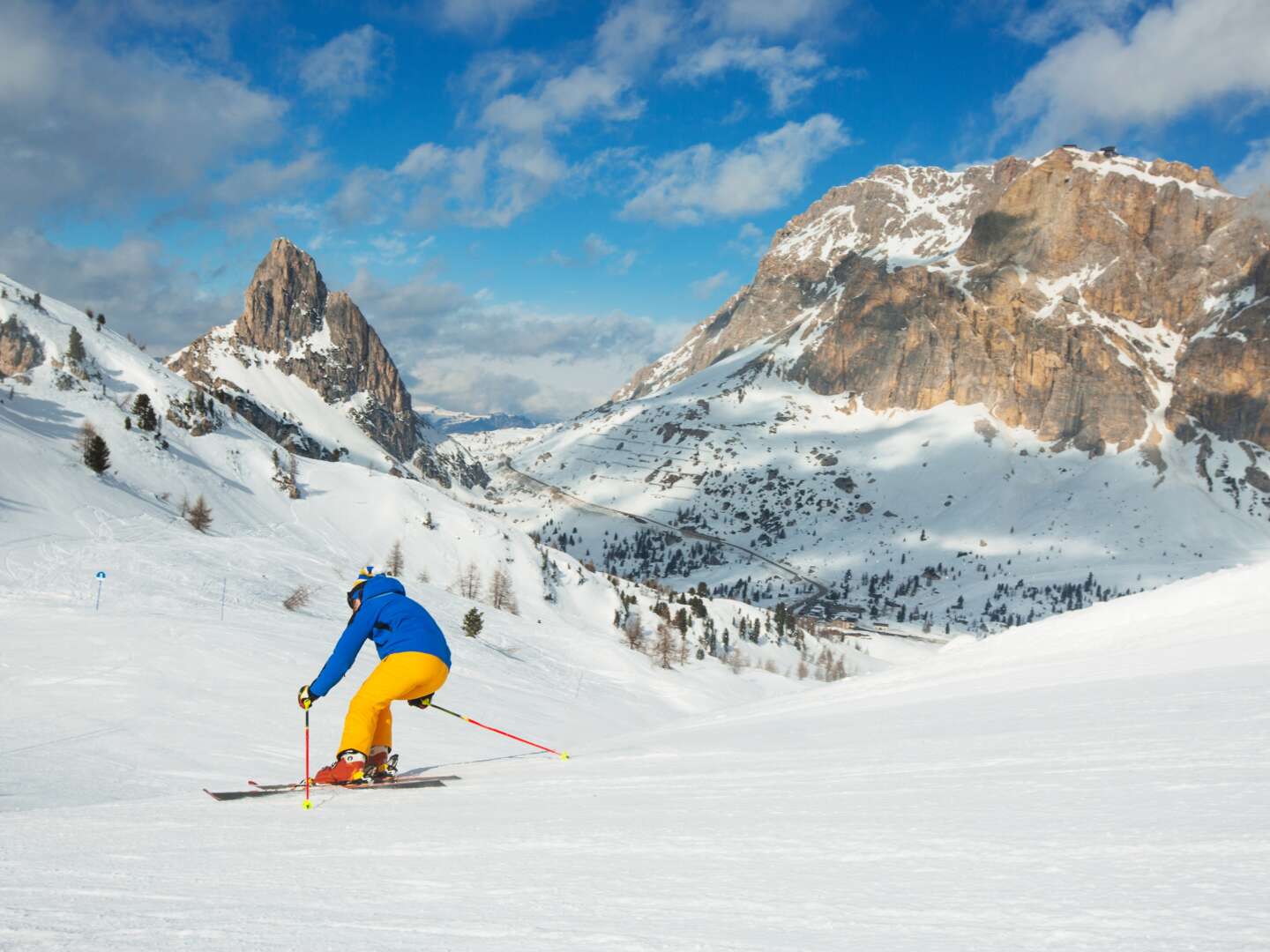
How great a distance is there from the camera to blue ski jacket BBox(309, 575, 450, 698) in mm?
8578

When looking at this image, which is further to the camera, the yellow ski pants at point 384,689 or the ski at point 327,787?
the yellow ski pants at point 384,689

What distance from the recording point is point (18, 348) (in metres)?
76.6

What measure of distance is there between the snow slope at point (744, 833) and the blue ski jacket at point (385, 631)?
4.13 ft

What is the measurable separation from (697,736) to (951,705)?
335 cm

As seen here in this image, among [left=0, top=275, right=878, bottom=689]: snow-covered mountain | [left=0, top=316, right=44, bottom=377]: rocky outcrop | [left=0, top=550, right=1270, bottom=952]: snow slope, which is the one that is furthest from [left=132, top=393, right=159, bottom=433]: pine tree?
[left=0, top=550, right=1270, bottom=952]: snow slope

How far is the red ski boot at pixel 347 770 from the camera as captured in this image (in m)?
8.45

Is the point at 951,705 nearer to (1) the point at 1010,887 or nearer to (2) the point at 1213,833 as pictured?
(2) the point at 1213,833

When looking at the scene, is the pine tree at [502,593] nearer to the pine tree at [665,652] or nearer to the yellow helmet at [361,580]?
the pine tree at [665,652]

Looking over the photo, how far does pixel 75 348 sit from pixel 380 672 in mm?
92254

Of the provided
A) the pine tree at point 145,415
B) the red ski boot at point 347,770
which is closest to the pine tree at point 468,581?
the pine tree at point 145,415

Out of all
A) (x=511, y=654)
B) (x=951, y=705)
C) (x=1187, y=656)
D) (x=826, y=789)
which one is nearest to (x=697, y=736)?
(x=951, y=705)

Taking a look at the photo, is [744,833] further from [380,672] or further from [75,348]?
[75,348]

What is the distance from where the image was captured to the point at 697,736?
11375 mm

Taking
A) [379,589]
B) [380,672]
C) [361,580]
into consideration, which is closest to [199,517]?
[361,580]
